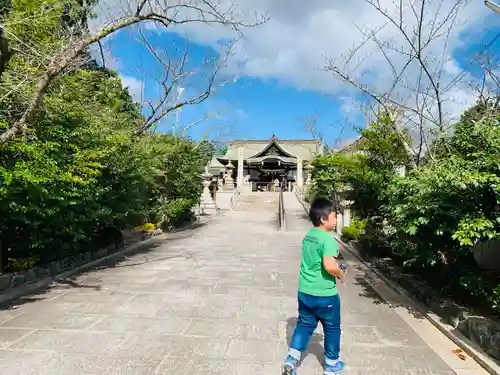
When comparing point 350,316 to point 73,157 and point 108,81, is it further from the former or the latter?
point 108,81

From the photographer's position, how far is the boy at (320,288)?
134 inches

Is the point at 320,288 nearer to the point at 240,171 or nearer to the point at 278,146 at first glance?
the point at 240,171

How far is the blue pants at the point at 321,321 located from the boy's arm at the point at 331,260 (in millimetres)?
253

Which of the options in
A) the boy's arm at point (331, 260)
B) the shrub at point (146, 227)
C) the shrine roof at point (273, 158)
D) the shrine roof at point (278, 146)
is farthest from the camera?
the shrine roof at point (278, 146)

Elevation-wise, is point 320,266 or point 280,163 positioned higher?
point 280,163

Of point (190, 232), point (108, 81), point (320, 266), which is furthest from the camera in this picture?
point (190, 232)

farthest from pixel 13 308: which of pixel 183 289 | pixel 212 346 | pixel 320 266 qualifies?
pixel 320 266

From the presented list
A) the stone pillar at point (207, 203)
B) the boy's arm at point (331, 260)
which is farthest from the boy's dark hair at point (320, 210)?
the stone pillar at point (207, 203)

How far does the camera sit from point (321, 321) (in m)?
3.48

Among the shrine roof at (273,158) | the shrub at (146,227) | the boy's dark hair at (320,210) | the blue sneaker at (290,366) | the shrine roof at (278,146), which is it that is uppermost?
the shrine roof at (278,146)

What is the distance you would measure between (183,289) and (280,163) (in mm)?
39442

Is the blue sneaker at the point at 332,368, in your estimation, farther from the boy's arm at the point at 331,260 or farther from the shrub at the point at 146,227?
the shrub at the point at 146,227

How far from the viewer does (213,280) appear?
771 centimetres

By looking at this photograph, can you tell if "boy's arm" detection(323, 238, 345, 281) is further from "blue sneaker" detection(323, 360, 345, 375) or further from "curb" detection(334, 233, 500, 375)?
"curb" detection(334, 233, 500, 375)
